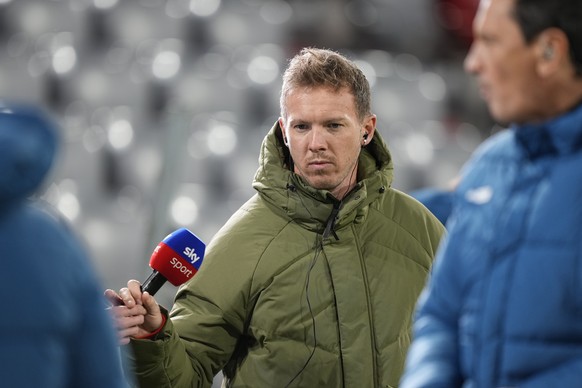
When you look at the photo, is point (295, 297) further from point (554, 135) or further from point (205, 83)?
point (205, 83)

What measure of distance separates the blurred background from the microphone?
6.72 ft

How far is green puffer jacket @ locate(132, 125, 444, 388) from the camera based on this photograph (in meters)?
2.01

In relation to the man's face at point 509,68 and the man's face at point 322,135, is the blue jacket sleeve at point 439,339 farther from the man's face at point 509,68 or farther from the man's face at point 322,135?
the man's face at point 322,135

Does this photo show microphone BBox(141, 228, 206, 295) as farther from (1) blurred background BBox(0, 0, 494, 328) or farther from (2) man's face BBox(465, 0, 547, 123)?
(1) blurred background BBox(0, 0, 494, 328)

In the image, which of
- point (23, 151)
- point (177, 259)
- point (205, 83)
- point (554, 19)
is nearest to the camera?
point (23, 151)

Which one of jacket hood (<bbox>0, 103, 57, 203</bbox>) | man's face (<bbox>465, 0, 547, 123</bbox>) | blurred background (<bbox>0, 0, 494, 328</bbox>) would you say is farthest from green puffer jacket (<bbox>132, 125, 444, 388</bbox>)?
blurred background (<bbox>0, 0, 494, 328</bbox>)

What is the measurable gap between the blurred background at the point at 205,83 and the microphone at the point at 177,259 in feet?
6.72

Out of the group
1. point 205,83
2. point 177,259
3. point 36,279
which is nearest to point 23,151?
point 36,279

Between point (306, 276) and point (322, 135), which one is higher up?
point (322, 135)

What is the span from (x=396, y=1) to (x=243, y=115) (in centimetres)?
74

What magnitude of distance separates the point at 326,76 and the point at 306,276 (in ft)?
1.16

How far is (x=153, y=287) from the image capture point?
2.00 metres

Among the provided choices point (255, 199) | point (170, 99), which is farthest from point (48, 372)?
point (170, 99)

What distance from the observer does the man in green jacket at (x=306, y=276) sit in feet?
6.59
